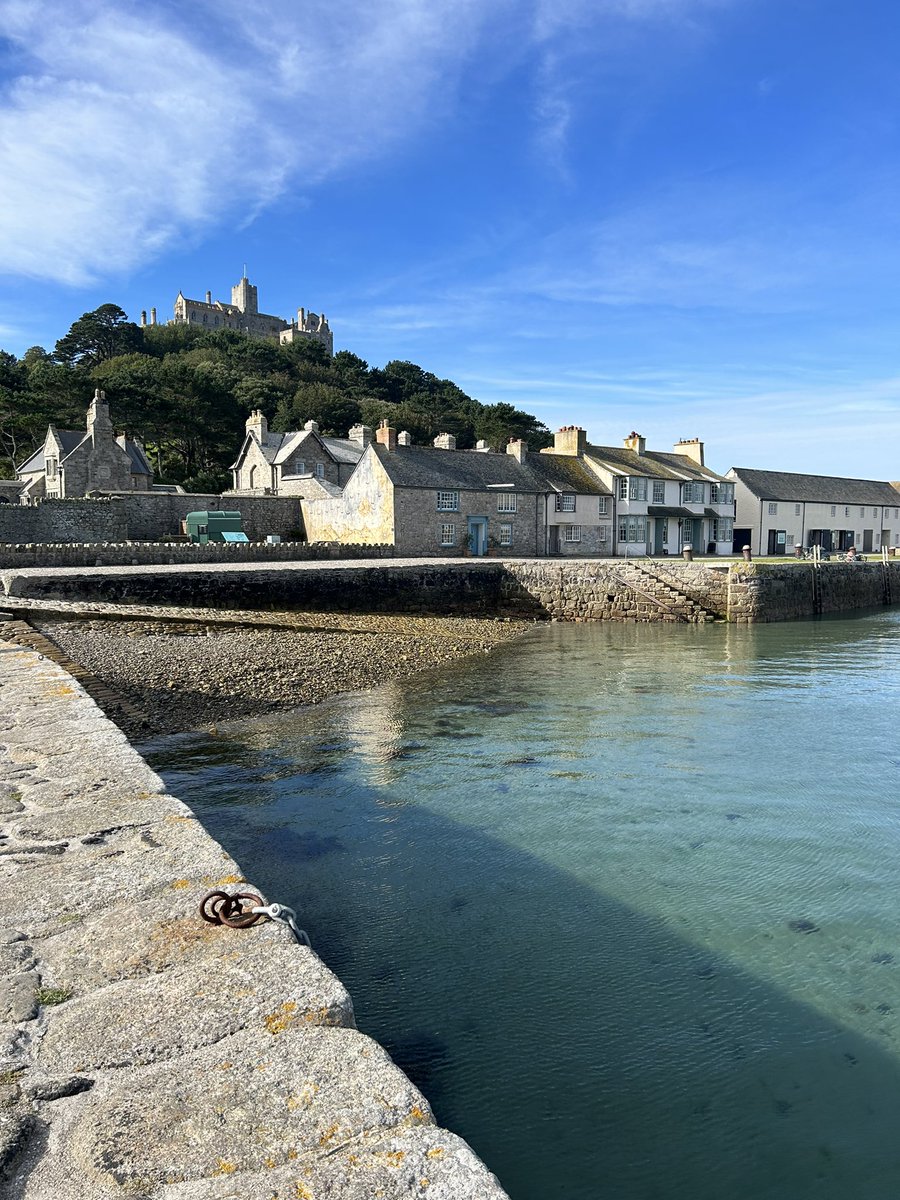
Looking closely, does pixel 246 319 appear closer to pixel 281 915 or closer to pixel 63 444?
pixel 63 444

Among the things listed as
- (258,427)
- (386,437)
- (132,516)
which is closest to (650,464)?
(386,437)

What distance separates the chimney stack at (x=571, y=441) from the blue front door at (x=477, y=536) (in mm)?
10358

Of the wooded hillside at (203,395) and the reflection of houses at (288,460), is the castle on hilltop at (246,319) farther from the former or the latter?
the reflection of houses at (288,460)

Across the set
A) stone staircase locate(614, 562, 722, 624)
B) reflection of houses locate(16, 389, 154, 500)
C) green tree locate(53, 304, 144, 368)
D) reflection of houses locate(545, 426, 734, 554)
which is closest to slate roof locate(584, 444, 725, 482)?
reflection of houses locate(545, 426, 734, 554)

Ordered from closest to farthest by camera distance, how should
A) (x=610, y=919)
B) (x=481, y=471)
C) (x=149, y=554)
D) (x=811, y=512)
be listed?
(x=610, y=919) < (x=149, y=554) < (x=481, y=471) < (x=811, y=512)

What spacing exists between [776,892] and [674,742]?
5108 mm

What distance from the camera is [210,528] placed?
38344 millimetres

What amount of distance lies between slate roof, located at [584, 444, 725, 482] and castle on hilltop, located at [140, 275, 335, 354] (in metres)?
97.6

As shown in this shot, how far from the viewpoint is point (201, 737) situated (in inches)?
464

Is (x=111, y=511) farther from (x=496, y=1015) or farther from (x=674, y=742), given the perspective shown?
(x=496, y=1015)

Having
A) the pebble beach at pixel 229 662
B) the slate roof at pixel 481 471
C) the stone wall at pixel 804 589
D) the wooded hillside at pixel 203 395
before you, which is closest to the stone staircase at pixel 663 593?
the stone wall at pixel 804 589

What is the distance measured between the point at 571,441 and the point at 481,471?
30.8 ft

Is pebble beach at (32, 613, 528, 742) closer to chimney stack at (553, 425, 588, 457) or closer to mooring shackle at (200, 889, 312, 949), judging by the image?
mooring shackle at (200, 889, 312, 949)

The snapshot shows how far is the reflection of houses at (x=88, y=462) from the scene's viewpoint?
46969 millimetres
